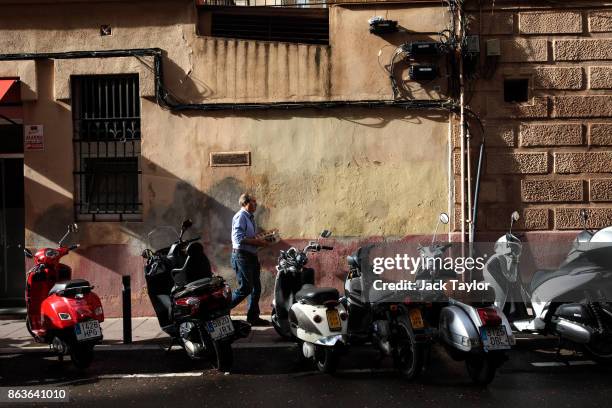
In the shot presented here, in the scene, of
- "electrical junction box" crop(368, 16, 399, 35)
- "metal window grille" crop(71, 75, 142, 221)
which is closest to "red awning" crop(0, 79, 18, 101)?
"metal window grille" crop(71, 75, 142, 221)

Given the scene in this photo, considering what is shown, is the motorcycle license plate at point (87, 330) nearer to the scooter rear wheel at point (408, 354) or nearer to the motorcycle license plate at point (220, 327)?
the motorcycle license plate at point (220, 327)

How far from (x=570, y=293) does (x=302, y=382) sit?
2.81 metres

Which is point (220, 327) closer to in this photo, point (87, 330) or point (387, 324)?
point (87, 330)

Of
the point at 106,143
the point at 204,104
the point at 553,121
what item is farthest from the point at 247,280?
the point at 553,121

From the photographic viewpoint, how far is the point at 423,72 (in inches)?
364

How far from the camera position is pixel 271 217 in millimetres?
9555

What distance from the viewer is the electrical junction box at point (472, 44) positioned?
9.12m

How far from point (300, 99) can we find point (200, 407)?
5402 mm

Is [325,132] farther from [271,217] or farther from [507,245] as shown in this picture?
[507,245]

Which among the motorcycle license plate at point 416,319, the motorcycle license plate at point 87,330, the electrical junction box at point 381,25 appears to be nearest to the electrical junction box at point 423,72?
the electrical junction box at point 381,25

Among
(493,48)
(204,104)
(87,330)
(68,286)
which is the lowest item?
(87,330)

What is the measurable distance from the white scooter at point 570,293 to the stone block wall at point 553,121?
8.00ft

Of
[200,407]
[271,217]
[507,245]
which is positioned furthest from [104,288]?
[507,245]

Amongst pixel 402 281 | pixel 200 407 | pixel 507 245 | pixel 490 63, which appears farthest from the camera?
pixel 490 63
